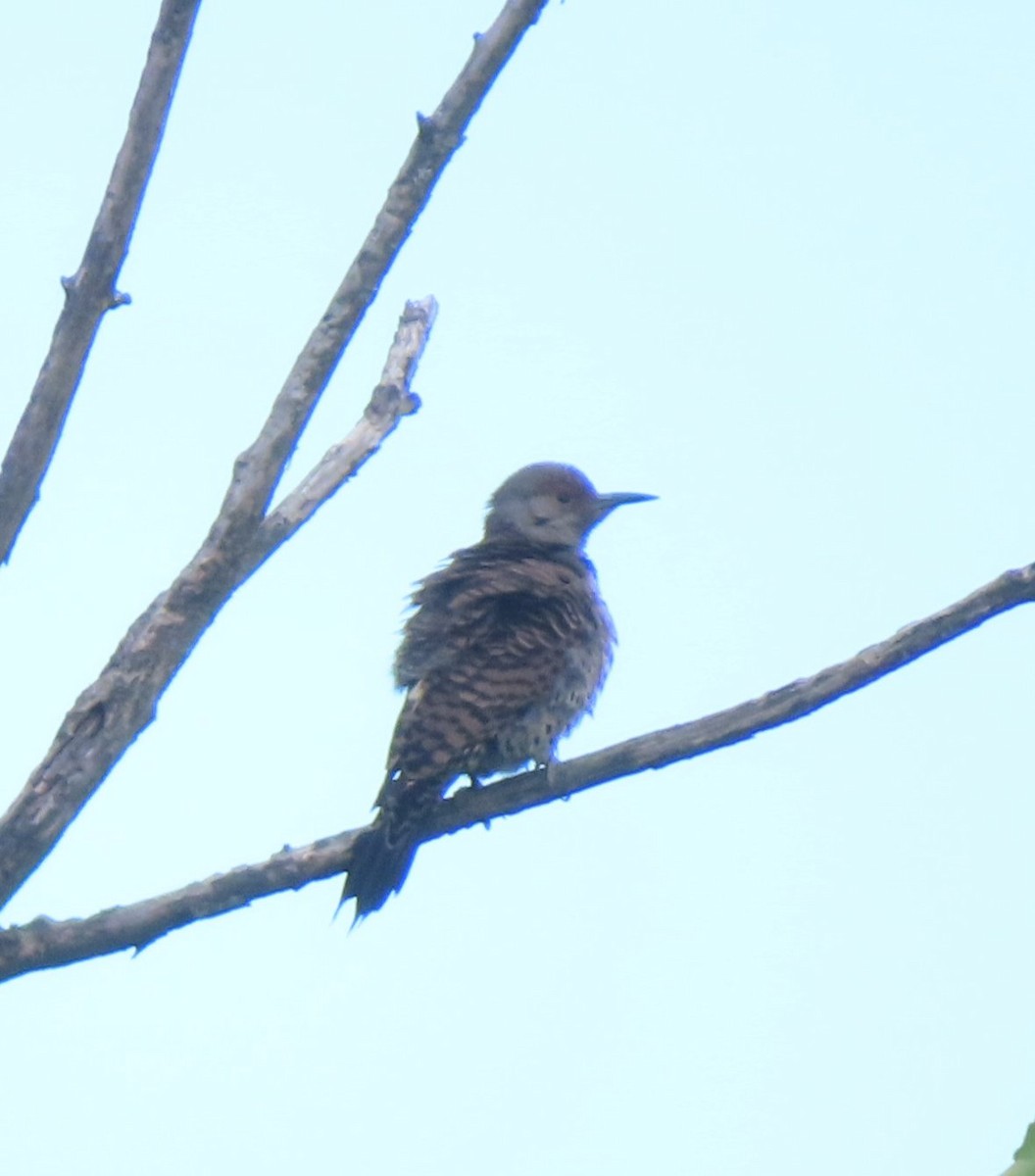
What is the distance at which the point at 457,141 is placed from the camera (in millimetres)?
4156

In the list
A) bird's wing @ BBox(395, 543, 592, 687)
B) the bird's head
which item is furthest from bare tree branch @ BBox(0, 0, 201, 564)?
the bird's head

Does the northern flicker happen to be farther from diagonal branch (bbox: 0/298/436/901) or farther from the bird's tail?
diagonal branch (bbox: 0/298/436/901)

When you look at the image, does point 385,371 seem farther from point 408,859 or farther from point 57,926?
point 57,926

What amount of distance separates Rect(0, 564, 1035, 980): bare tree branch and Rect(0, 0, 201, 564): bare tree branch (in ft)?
2.86

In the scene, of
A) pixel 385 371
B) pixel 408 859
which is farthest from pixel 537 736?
pixel 385 371

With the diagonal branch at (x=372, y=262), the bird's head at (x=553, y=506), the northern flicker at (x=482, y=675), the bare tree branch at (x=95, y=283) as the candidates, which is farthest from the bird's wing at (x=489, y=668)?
the bare tree branch at (x=95, y=283)

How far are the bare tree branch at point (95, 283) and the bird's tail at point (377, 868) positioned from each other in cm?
136

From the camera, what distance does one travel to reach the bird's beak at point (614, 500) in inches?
299

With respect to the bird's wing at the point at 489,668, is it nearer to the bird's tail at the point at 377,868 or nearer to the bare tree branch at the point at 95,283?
the bird's tail at the point at 377,868

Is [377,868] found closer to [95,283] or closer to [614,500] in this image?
[95,283]

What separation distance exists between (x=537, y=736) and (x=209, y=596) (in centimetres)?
195

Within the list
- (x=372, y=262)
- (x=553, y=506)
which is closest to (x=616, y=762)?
(x=372, y=262)

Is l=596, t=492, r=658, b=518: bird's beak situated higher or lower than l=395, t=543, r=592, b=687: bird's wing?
higher

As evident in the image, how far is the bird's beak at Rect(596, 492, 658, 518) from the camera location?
24.9 ft
